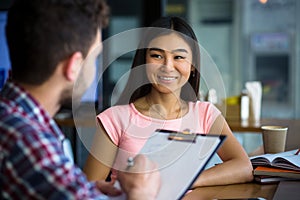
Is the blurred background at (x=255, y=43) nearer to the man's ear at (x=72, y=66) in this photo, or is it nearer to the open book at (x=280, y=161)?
the open book at (x=280, y=161)

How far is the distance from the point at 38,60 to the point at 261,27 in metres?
4.88

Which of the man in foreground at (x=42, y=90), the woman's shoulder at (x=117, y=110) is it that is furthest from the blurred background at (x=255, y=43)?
the man in foreground at (x=42, y=90)

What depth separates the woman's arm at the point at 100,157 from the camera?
1.79 metres

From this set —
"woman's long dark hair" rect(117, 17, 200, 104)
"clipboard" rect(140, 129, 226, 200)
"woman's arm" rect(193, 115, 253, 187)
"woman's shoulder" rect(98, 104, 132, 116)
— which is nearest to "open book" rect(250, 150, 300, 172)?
"woman's arm" rect(193, 115, 253, 187)

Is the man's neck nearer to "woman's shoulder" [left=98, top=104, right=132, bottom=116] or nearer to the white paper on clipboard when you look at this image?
the white paper on clipboard

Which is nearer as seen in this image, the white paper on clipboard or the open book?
the white paper on clipboard

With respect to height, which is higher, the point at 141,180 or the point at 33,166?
the point at 33,166

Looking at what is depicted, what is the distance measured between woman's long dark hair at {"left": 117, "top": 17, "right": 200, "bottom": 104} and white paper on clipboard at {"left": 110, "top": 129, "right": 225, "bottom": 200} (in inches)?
27.1

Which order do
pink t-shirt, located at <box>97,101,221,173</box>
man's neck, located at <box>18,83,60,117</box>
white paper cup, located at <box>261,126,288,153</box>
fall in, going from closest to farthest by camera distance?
man's neck, located at <box>18,83,60,117</box>, pink t-shirt, located at <box>97,101,221,173</box>, white paper cup, located at <box>261,126,288,153</box>

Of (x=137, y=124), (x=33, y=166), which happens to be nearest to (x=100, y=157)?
(x=137, y=124)

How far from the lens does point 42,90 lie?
3.38 feet

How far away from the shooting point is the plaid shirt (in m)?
0.90

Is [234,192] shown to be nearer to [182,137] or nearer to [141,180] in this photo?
[182,137]

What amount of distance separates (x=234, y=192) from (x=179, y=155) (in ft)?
1.38
